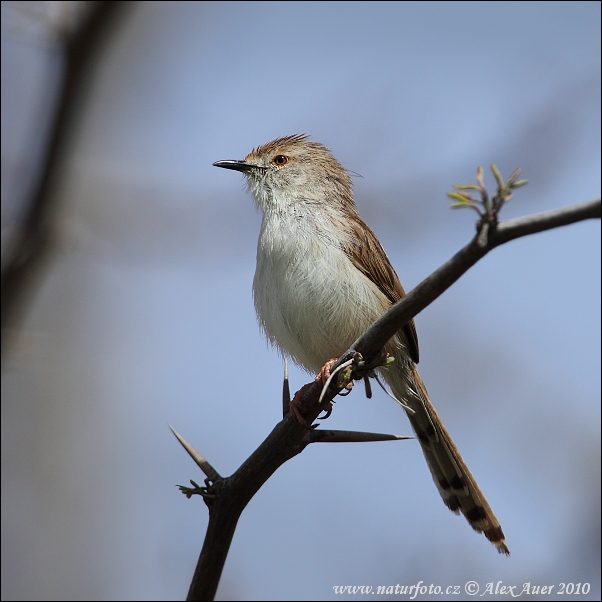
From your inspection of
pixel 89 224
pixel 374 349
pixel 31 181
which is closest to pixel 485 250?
pixel 374 349

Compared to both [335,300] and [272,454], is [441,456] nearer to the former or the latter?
[335,300]

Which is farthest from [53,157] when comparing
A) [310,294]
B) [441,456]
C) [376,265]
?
[441,456]

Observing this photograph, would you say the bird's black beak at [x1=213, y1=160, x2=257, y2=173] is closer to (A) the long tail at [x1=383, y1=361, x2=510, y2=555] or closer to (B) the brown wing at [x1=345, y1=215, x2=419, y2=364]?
(B) the brown wing at [x1=345, y1=215, x2=419, y2=364]

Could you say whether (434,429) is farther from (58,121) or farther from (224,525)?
(58,121)

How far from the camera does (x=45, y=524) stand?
8930 mm

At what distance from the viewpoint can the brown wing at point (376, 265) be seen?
4.98 metres

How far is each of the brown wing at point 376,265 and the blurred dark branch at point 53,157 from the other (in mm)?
2006

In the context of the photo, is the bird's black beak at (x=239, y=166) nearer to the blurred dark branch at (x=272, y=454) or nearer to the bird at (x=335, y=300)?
the bird at (x=335, y=300)

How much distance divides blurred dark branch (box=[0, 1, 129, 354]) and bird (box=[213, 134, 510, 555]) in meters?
1.62

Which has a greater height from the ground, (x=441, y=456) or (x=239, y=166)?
(x=239, y=166)

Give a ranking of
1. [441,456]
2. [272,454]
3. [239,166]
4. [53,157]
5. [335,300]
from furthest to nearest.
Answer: [239,166], [441,456], [335,300], [53,157], [272,454]

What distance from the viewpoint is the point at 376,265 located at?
5.11 metres

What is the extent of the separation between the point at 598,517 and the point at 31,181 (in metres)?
5.71

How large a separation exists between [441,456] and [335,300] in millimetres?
1314
